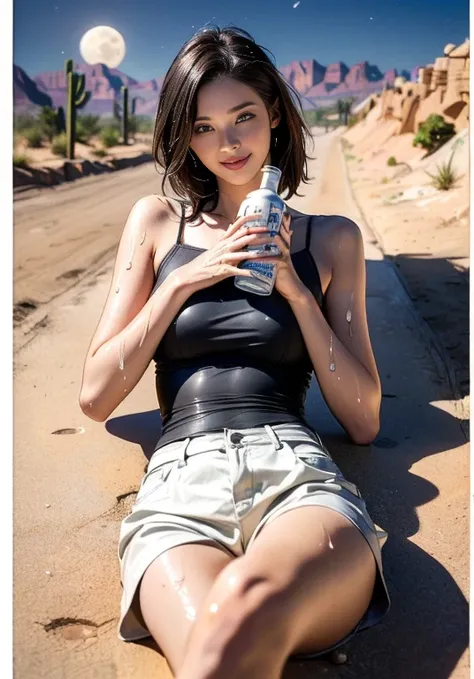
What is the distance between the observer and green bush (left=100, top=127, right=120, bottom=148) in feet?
49.4

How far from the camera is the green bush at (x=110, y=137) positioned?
15050 millimetres

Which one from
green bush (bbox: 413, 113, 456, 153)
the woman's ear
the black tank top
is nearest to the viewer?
the black tank top

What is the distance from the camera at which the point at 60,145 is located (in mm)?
14164

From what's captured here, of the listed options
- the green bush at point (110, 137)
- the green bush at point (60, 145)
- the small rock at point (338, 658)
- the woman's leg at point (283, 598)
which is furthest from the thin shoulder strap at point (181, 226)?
the green bush at point (110, 137)

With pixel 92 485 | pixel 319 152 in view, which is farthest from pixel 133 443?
pixel 319 152

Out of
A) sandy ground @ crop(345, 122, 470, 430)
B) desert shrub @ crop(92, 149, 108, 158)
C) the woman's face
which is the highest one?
the woman's face

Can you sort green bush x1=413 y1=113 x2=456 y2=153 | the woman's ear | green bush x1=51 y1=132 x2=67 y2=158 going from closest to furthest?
the woman's ear, green bush x1=413 y1=113 x2=456 y2=153, green bush x1=51 y1=132 x2=67 y2=158

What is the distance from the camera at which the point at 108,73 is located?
9.60 feet

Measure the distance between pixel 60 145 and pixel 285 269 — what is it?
13242 mm

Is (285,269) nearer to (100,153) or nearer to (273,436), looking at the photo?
(273,436)

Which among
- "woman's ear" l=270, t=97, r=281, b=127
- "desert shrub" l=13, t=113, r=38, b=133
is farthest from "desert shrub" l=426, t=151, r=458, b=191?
"desert shrub" l=13, t=113, r=38, b=133

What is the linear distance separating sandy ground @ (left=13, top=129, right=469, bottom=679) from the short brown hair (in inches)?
32.3

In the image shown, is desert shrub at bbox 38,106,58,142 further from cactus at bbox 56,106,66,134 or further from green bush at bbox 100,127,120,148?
green bush at bbox 100,127,120,148

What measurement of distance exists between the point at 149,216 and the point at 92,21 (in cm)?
98
